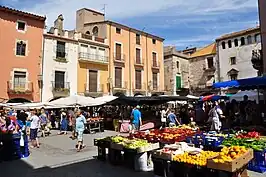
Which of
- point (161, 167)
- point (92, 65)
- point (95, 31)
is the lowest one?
point (161, 167)

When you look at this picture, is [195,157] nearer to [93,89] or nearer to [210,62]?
[93,89]

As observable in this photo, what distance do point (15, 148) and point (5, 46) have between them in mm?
15915

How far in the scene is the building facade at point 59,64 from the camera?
2352 centimetres

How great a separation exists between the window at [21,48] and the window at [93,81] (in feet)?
22.5

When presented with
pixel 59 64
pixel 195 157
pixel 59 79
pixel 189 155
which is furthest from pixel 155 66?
pixel 195 157

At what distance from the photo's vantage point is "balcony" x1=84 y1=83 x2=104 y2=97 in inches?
1022

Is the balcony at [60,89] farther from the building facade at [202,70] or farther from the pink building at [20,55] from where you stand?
the building facade at [202,70]

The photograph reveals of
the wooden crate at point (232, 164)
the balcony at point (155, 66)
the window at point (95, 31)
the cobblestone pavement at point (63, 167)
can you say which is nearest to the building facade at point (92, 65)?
the window at point (95, 31)

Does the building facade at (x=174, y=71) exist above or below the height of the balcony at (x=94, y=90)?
above

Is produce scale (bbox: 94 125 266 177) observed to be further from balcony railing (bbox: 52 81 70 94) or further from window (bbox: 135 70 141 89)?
window (bbox: 135 70 141 89)

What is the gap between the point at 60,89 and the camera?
23.9 m

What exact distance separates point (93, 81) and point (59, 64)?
4.16 meters

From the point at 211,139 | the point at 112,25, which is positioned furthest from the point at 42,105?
the point at 112,25

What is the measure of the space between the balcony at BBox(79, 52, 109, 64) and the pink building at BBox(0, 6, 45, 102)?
418cm
